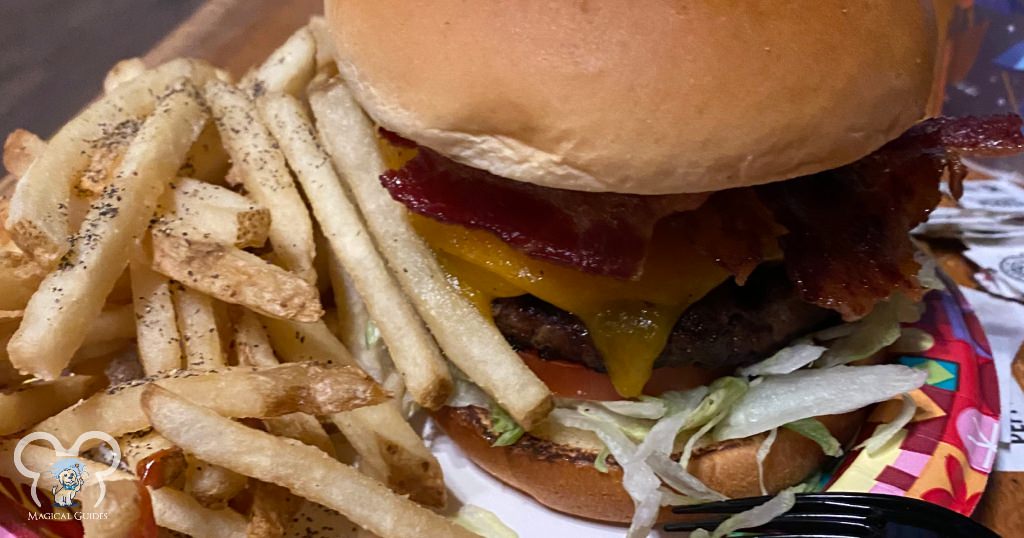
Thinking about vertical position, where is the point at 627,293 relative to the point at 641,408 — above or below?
above

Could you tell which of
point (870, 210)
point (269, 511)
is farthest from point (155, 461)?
point (870, 210)

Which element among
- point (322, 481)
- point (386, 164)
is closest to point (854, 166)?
point (386, 164)

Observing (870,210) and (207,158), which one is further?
(207,158)

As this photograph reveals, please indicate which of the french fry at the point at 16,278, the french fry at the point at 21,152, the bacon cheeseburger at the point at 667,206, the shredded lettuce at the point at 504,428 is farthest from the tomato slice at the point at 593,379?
the french fry at the point at 21,152

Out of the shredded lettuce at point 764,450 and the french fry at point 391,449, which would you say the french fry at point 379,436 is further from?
the shredded lettuce at point 764,450

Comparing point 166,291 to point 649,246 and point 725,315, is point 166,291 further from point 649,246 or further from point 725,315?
point 725,315

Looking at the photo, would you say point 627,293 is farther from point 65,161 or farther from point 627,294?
point 65,161
